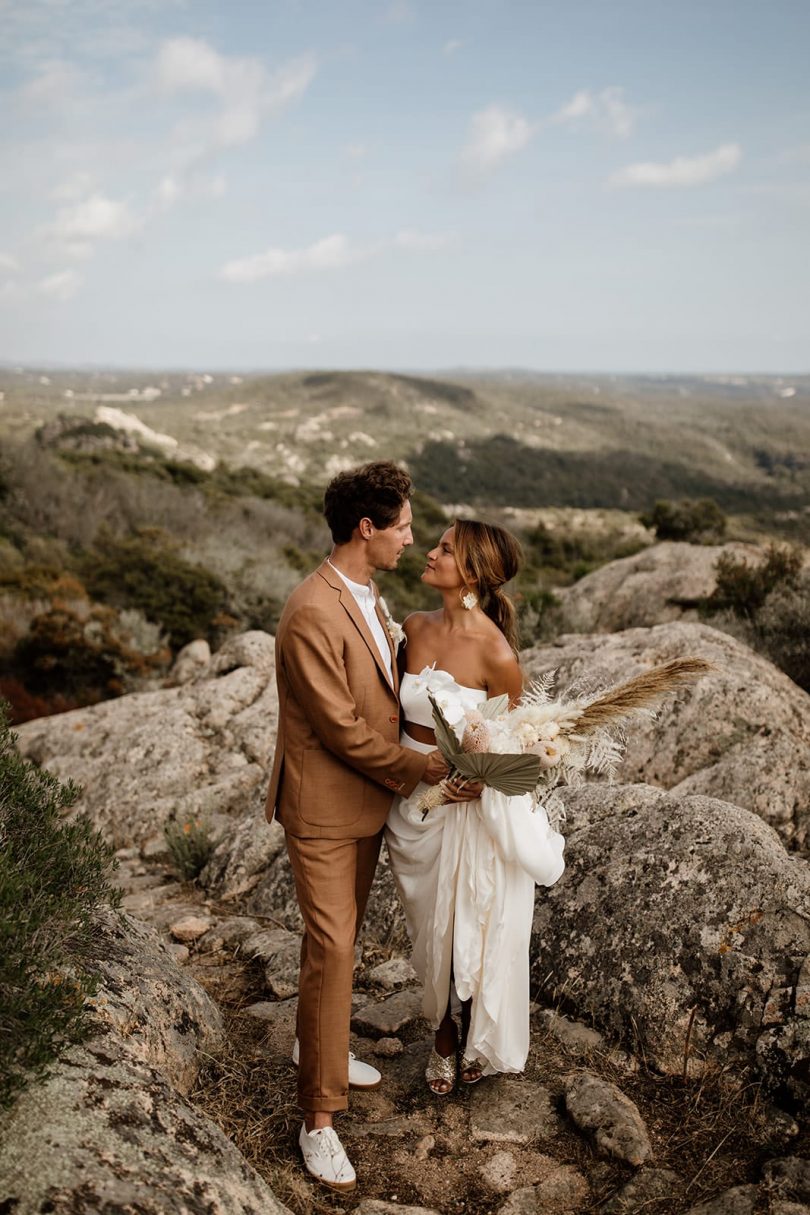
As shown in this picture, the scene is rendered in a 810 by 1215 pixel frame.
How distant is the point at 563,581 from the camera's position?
18.7m

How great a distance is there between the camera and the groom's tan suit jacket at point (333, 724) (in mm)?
3141

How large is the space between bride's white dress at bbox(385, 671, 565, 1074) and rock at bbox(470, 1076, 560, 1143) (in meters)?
0.10

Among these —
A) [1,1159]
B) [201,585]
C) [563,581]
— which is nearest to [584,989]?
[1,1159]

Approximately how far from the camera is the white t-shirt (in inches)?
132

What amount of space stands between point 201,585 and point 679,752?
956 cm

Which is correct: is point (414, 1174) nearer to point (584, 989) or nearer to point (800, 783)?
point (584, 989)

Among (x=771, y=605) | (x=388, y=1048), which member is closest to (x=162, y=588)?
(x=771, y=605)

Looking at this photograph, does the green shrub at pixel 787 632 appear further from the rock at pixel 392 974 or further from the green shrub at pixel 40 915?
the green shrub at pixel 40 915

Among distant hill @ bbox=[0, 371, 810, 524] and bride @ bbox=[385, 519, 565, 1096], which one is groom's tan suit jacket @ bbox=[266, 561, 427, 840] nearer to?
bride @ bbox=[385, 519, 565, 1096]

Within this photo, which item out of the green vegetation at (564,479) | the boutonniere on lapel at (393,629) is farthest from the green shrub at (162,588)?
the green vegetation at (564,479)

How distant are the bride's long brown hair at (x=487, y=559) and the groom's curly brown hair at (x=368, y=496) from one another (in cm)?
34

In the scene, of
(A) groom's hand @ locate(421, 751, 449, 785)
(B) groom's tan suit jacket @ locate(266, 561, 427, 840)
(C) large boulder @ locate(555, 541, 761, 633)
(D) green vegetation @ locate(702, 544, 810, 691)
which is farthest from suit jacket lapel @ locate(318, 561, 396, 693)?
(C) large boulder @ locate(555, 541, 761, 633)

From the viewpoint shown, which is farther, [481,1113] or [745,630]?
[745,630]

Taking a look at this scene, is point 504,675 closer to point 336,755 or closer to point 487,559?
point 487,559
